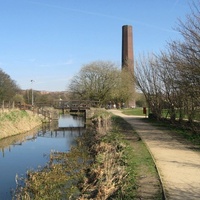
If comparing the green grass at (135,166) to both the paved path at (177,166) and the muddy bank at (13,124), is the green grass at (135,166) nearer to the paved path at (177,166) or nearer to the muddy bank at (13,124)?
the paved path at (177,166)

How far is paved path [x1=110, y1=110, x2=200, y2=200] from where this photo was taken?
8774 mm

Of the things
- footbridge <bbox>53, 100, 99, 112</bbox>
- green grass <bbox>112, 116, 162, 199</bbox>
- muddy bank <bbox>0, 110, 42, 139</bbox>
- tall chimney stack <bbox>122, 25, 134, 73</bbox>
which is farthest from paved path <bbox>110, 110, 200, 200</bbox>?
tall chimney stack <bbox>122, 25, 134, 73</bbox>

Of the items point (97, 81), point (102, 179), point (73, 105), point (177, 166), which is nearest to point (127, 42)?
point (97, 81)

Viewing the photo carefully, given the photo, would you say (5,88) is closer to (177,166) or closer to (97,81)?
(97,81)

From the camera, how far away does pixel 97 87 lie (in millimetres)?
66562

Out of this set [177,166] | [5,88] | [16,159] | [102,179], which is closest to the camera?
[102,179]

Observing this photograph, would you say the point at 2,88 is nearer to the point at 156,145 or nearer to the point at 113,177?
the point at 156,145

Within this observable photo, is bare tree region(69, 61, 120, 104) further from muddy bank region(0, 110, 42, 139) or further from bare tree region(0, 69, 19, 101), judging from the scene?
muddy bank region(0, 110, 42, 139)

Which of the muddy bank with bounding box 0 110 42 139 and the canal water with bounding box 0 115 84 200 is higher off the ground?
the muddy bank with bounding box 0 110 42 139

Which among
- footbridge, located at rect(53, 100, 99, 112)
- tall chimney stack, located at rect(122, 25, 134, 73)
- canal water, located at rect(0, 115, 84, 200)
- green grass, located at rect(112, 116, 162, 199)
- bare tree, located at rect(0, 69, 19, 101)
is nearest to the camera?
green grass, located at rect(112, 116, 162, 199)

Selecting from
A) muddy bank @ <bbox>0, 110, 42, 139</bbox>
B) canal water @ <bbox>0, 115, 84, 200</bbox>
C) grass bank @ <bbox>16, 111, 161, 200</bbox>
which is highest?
muddy bank @ <bbox>0, 110, 42, 139</bbox>

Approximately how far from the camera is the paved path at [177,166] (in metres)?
8.77

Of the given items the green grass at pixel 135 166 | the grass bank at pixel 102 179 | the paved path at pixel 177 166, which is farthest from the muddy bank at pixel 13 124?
the green grass at pixel 135 166

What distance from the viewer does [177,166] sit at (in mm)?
11820
